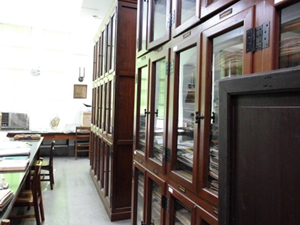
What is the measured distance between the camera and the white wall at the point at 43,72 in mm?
6242

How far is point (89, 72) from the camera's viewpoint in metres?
7.09

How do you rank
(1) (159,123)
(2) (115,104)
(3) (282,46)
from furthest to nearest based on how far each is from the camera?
(2) (115,104) < (1) (159,123) < (3) (282,46)

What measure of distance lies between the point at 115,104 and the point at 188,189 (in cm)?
179

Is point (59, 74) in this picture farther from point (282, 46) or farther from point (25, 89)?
point (282, 46)

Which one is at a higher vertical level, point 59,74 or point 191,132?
point 59,74

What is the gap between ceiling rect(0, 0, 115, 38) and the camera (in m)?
4.25

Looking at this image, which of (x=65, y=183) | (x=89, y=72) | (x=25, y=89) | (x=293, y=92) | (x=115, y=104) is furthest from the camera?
(x=89, y=72)

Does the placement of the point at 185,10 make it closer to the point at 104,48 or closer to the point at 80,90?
the point at 104,48

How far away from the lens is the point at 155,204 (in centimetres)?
192

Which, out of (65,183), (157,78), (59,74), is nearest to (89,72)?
(59,74)

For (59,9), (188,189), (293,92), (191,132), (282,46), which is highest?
(59,9)

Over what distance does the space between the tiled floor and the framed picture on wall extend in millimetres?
2377

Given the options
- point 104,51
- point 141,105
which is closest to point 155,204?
point 141,105

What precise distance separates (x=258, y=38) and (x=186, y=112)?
0.70 m
